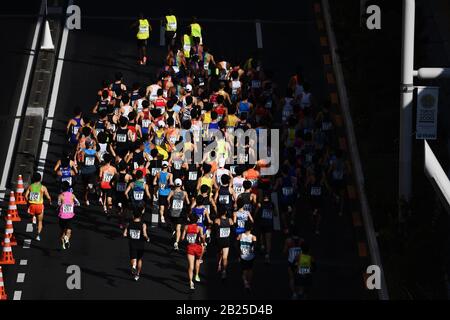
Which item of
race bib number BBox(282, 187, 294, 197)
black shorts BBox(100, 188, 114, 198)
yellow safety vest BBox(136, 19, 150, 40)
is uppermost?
yellow safety vest BBox(136, 19, 150, 40)

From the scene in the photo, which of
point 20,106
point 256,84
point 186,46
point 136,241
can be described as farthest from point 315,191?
point 20,106

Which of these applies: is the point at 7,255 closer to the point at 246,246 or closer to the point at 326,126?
the point at 246,246

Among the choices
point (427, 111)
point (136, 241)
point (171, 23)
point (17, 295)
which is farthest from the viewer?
point (171, 23)

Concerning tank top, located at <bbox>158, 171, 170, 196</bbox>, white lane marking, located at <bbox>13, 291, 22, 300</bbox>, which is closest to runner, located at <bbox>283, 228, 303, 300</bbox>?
tank top, located at <bbox>158, 171, 170, 196</bbox>

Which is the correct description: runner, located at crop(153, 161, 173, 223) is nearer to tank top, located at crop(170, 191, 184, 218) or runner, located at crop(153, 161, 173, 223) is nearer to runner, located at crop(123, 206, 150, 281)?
tank top, located at crop(170, 191, 184, 218)

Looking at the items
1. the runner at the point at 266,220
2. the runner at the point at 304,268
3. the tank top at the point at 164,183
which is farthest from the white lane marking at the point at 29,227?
the runner at the point at 304,268

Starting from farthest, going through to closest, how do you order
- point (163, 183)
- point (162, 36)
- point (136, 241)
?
1. point (162, 36)
2. point (163, 183)
3. point (136, 241)
